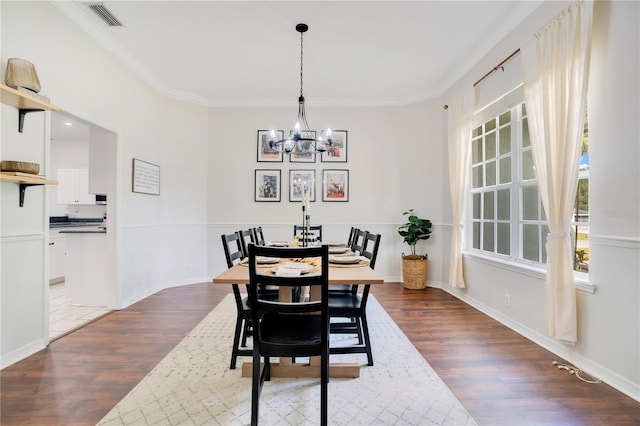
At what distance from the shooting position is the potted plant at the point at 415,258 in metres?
4.27

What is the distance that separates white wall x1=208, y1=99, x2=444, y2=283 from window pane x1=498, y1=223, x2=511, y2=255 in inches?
65.5

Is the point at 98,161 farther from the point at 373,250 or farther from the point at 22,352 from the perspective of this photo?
the point at 373,250

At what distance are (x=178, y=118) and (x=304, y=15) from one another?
107 inches

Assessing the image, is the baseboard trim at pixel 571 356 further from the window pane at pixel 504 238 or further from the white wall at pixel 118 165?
the white wall at pixel 118 165

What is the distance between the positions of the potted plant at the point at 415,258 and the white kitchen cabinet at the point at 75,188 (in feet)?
20.4

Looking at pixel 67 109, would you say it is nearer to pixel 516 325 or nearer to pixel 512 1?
pixel 512 1

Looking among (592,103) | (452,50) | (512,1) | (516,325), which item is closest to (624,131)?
(592,103)

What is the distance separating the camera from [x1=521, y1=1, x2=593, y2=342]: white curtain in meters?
2.08

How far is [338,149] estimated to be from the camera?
4.80 m

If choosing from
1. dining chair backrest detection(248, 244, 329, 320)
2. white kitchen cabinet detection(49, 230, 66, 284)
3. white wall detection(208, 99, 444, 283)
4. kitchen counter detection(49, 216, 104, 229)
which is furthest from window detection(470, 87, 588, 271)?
kitchen counter detection(49, 216, 104, 229)

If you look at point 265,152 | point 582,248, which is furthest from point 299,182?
point 582,248

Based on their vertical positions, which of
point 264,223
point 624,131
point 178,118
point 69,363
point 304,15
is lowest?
point 69,363

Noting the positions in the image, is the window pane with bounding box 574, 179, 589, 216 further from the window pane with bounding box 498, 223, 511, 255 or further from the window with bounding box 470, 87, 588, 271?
the window pane with bounding box 498, 223, 511, 255

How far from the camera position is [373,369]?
208 cm
